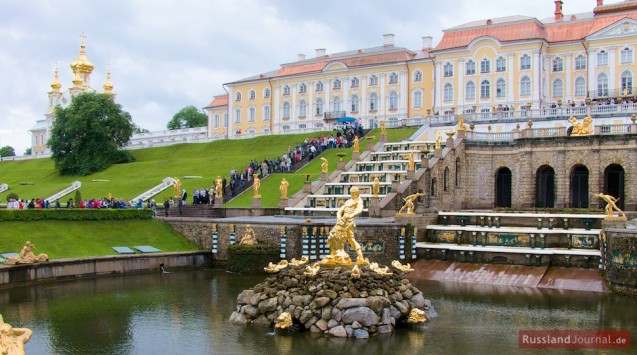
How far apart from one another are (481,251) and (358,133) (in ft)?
96.6

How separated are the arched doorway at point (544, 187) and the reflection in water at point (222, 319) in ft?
56.7

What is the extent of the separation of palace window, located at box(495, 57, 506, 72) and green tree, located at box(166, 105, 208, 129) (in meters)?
70.8

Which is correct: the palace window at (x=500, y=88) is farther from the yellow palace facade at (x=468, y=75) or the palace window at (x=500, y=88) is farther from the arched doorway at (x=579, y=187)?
the arched doorway at (x=579, y=187)

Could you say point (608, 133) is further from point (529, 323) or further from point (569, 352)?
point (569, 352)

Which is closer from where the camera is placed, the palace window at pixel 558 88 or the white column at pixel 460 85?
the palace window at pixel 558 88

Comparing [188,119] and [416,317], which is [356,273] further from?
[188,119]

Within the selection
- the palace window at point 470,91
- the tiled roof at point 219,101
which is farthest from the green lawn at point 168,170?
the tiled roof at point 219,101

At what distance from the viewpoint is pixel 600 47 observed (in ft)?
224

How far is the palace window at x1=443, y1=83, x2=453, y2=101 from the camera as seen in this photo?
7569 centimetres

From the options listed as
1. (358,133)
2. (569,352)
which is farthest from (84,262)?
(358,133)

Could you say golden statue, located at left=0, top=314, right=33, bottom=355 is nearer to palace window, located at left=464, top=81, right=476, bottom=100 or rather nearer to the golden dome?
palace window, located at left=464, top=81, right=476, bottom=100

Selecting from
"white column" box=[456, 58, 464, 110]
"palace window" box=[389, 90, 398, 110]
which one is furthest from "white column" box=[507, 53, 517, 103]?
"palace window" box=[389, 90, 398, 110]

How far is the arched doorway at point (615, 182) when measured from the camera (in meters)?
43.3

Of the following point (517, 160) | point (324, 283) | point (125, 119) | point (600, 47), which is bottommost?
point (324, 283)
